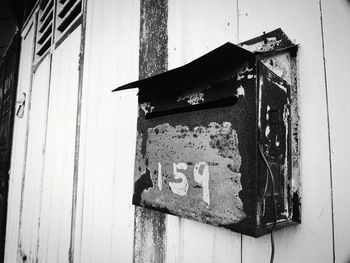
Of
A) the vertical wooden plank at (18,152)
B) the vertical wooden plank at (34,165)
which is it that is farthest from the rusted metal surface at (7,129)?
the vertical wooden plank at (34,165)

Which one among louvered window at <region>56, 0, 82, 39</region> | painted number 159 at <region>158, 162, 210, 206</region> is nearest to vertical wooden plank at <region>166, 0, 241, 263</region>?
painted number 159 at <region>158, 162, 210, 206</region>

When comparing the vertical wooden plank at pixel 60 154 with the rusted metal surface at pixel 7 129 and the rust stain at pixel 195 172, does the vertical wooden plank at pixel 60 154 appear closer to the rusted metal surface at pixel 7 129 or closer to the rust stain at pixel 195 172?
the rust stain at pixel 195 172

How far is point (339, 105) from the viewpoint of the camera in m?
0.54

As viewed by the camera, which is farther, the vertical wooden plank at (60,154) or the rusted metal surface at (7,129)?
the rusted metal surface at (7,129)

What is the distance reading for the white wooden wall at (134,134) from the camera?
553 mm

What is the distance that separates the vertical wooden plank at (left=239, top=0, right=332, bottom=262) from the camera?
21.9 inches

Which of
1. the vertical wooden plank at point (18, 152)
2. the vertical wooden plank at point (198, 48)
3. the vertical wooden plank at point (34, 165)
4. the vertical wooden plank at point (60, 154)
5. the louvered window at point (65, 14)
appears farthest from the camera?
the vertical wooden plank at point (18, 152)

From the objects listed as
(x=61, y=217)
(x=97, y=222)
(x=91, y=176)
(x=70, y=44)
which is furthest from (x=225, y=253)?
(x=70, y=44)

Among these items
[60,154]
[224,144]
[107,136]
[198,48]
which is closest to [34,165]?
[60,154]

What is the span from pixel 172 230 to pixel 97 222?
548mm

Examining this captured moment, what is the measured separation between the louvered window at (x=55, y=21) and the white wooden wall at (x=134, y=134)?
148 mm

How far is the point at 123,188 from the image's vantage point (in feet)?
3.66

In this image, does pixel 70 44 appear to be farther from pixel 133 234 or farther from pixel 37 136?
pixel 133 234

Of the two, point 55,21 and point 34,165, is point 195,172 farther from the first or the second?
point 34,165
